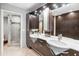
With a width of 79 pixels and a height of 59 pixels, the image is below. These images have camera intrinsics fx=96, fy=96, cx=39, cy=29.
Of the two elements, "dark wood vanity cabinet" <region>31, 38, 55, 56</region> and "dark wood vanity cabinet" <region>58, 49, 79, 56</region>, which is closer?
"dark wood vanity cabinet" <region>58, 49, 79, 56</region>

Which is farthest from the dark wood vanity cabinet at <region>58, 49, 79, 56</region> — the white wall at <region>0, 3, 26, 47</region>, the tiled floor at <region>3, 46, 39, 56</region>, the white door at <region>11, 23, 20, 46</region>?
the white door at <region>11, 23, 20, 46</region>

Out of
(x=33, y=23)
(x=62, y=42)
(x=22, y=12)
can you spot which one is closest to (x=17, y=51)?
(x=33, y=23)

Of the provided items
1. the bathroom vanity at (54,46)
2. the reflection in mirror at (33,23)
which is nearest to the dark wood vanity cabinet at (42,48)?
the bathroom vanity at (54,46)

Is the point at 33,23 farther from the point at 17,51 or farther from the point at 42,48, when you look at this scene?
the point at 17,51

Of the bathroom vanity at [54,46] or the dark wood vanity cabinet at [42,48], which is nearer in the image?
the bathroom vanity at [54,46]

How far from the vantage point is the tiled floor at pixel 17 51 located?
168cm

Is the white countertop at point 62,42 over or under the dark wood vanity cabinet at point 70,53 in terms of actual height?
over

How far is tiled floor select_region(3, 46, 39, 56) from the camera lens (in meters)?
1.68

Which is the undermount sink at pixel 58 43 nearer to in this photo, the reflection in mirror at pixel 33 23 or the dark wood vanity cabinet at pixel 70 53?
the dark wood vanity cabinet at pixel 70 53

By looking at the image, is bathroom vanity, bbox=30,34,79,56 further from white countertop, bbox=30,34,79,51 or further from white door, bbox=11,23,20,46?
white door, bbox=11,23,20,46

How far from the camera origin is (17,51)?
5.61 ft

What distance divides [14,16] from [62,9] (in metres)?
0.82

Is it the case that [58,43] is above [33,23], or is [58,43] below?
below

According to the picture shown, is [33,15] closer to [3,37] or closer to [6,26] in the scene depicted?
[6,26]
